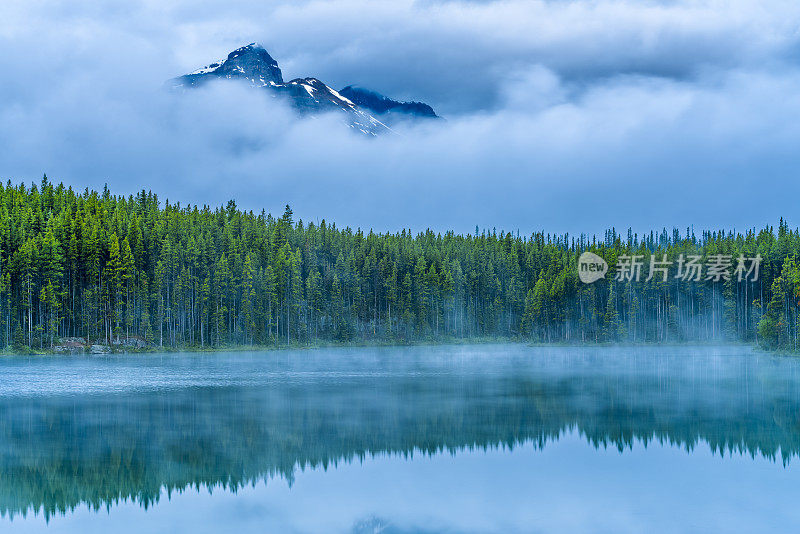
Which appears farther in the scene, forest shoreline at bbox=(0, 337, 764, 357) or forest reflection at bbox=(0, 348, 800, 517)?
forest shoreline at bbox=(0, 337, 764, 357)

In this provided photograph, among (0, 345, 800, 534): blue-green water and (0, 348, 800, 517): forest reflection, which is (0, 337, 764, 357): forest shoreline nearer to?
(0, 345, 800, 534): blue-green water

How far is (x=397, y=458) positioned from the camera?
27.2m

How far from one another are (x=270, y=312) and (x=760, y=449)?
→ 95769mm

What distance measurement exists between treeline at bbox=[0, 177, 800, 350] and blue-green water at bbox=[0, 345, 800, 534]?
171 feet

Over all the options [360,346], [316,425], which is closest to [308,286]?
[360,346]

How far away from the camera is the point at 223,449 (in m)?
28.4

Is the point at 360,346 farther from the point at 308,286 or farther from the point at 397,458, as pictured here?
the point at 397,458

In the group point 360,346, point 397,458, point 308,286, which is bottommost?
point 360,346

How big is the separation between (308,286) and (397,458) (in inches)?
4029

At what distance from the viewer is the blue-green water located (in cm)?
2009

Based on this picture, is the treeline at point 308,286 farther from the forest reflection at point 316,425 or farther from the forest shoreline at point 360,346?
the forest reflection at point 316,425

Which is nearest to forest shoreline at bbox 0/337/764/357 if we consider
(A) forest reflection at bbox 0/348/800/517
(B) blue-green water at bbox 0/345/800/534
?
(B) blue-green water at bbox 0/345/800/534

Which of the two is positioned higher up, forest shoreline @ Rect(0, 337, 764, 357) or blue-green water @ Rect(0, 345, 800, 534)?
blue-green water @ Rect(0, 345, 800, 534)

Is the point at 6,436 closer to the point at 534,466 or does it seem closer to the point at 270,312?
the point at 534,466
